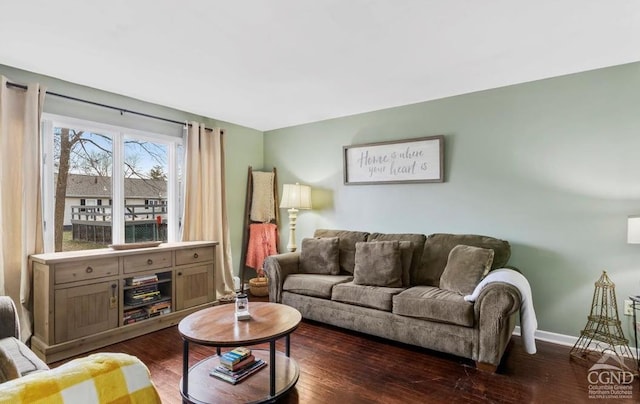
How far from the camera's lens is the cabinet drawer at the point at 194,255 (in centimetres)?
346

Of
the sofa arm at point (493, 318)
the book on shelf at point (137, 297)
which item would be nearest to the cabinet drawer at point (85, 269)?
the book on shelf at point (137, 297)

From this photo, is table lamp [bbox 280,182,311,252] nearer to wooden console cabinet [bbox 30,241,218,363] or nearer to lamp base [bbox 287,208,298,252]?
lamp base [bbox 287,208,298,252]

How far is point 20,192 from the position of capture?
2730 mm

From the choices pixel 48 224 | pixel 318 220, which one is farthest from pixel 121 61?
pixel 318 220

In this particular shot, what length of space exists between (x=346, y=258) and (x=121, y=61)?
2760mm

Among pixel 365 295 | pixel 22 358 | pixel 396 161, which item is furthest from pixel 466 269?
pixel 22 358

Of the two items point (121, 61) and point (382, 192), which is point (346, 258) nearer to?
point (382, 192)

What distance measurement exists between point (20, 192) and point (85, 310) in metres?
1.10

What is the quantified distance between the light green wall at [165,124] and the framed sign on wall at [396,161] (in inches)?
59.2

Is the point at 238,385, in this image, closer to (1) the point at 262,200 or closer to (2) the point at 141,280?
(2) the point at 141,280

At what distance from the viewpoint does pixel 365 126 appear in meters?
4.06

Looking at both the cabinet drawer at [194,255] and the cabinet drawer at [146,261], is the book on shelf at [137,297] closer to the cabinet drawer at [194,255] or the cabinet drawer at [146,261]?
the cabinet drawer at [146,261]

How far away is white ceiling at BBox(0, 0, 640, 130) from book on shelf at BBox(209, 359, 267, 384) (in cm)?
222

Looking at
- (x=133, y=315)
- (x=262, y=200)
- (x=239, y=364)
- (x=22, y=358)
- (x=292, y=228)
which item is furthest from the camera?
(x=262, y=200)
